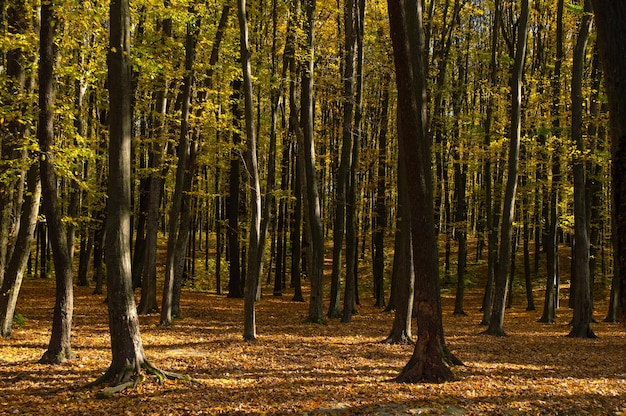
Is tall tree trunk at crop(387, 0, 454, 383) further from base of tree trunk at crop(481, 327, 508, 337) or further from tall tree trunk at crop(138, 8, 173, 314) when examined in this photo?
tall tree trunk at crop(138, 8, 173, 314)

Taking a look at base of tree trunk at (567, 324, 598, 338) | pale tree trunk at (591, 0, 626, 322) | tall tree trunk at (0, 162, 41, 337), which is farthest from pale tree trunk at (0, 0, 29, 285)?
base of tree trunk at (567, 324, 598, 338)

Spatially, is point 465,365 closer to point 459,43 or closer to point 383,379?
point 383,379

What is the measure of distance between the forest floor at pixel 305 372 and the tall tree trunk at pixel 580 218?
0.67m

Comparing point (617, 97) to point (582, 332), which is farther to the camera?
point (582, 332)

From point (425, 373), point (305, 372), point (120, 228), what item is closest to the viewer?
point (120, 228)

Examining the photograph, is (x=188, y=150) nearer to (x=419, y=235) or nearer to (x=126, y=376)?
(x=126, y=376)

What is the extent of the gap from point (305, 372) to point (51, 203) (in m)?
5.25

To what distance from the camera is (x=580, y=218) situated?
1556 cm

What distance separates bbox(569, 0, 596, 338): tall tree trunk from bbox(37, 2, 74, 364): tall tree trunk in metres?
13.3

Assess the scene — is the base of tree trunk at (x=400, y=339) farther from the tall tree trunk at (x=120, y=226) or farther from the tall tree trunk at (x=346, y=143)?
the tall tree trunk at (x=120, y=226)

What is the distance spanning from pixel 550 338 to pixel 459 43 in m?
14.5

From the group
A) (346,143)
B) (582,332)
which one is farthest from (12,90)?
(582,332)

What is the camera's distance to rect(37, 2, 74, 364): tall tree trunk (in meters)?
8.87

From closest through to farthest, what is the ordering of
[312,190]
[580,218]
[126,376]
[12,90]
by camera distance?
[126,376] → [12,90] → [580,218] → [312,190]
